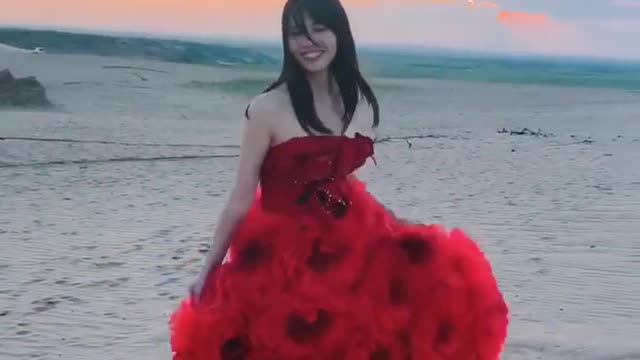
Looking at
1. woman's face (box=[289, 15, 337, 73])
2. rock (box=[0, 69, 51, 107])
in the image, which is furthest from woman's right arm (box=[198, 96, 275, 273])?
rock (box=[0, 69, 51, 107])

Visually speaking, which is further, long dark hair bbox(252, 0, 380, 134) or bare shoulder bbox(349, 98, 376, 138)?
bare shoulder bbox(349, 98, 376, 138)

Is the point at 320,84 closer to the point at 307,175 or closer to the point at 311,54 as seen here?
the point at 311,54

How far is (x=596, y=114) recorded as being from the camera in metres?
29.2

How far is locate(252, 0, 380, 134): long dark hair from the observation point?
10.2 ft

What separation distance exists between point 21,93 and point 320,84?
19611 millimetres

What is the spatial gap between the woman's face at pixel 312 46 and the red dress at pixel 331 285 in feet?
0.81

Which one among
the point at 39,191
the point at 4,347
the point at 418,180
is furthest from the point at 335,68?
the point at 418,180

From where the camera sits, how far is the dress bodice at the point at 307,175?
3.13m

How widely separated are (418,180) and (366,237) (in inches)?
362

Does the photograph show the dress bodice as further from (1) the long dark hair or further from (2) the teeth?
(2) the teeth

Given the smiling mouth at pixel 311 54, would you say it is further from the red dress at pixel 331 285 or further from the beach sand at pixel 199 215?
the beach sand at pixel 199 215

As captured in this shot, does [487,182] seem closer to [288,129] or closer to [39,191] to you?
[39,191]

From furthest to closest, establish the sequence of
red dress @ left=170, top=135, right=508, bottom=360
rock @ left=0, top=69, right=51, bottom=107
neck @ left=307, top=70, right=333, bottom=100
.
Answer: rock @ left=0, top=69, right=51, bottom=107 → neck @ left=307, top=70, right=333, bottom=100 → red dress @ left=170, top=135, right=508, bottom=360

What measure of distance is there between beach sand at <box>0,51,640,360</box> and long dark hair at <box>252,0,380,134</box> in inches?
99.7
